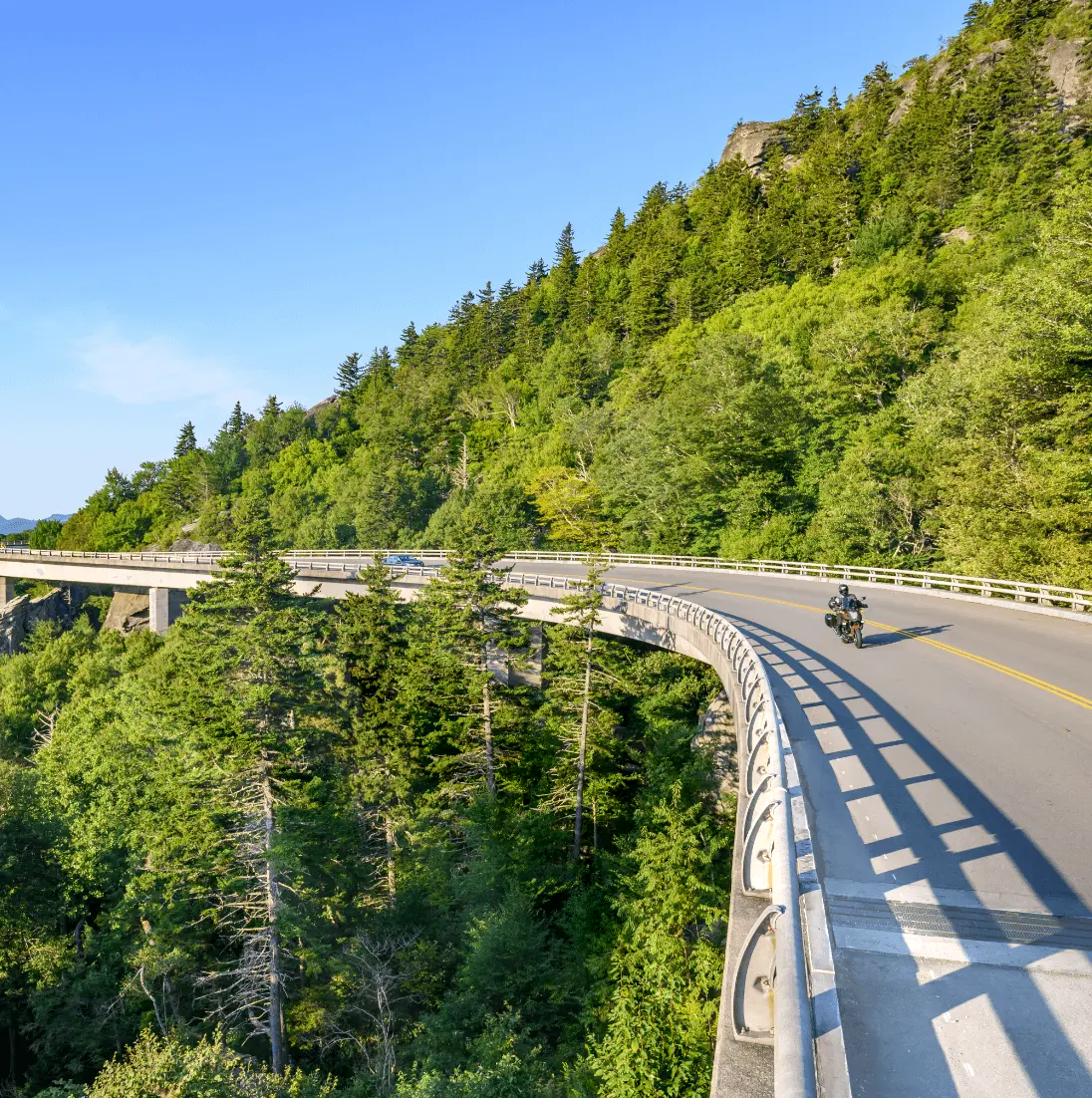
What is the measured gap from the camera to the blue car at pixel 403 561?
145 feet

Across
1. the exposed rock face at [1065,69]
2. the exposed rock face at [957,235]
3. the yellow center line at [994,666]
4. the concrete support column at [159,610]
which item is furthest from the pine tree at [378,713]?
the exposed rock face at [1065,69]

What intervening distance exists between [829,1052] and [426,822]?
2496 cm

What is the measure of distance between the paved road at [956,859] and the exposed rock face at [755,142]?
11617 cm

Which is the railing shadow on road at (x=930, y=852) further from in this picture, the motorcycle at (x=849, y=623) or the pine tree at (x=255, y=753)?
the pine tree at (x=255, y=753)

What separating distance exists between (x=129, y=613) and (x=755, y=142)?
402 feet

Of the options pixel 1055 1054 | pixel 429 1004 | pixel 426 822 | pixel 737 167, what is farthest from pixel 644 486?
pixel 737 167

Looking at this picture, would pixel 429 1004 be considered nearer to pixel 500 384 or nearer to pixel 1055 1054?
pixel 1055 1054

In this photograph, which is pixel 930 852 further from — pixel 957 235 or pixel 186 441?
pixel 186 441

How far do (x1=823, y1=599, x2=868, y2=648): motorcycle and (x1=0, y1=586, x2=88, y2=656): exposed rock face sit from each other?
72803 mm

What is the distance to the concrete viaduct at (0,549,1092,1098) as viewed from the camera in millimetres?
3545

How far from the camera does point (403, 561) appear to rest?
4734 cm

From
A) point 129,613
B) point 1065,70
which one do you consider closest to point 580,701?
point 129,613

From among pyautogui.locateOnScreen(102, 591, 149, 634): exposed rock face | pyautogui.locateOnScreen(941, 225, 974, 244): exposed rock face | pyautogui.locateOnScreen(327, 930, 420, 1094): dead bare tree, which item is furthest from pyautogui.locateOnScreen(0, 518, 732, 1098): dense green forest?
pyautogui.locateOnScreen(941, 225, 974, 244): exposed rock face

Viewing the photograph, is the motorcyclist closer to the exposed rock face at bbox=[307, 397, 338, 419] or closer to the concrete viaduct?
the concrete viaduct
